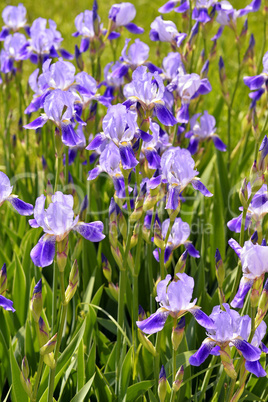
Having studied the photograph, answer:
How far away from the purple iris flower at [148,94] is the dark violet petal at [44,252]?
0.62 m

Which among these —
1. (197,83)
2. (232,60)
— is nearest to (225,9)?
(197,83)

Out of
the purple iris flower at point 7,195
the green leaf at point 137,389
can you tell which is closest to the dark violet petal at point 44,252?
the purple iris flower at point 7,195

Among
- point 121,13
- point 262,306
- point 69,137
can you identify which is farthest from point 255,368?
point 121,13

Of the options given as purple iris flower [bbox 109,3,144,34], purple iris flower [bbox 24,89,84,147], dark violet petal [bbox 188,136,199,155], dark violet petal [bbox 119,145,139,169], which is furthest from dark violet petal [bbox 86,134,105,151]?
purple iris flower [bbox 109,3,144,34]

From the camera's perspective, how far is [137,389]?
194 centimetres

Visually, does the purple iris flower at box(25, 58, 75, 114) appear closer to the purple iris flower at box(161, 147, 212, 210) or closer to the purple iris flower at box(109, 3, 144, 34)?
the purple iris flower at box(161, 147, 212, 210)

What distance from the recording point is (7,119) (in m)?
3.30

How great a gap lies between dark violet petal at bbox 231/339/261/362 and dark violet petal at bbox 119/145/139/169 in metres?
0.64

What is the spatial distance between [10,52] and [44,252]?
208 centimetres

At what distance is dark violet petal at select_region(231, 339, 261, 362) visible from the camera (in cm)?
145

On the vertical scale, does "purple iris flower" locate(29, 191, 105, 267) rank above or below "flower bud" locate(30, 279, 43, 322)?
above

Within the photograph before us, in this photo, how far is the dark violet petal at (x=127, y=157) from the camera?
5.56 feet

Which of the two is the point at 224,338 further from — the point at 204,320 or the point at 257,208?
the point at 257,208

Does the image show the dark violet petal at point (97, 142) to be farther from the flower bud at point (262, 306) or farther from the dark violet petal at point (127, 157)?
the flower bud at point (262, 306)
